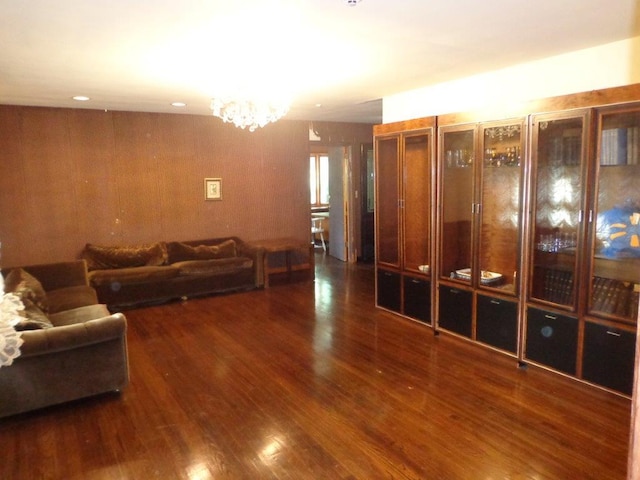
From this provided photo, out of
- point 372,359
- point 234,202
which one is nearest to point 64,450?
point 372,359

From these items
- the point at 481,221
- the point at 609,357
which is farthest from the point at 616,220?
the point at 481,221

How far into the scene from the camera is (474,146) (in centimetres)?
404

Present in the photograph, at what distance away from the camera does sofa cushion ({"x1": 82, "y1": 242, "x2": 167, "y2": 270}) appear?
594 cm

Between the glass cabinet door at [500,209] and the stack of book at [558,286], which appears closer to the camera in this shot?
the stack of book at [558,286]

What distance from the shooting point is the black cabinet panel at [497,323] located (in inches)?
152

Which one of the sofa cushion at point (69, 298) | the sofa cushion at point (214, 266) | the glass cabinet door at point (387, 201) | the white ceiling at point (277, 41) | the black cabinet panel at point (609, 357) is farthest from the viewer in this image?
the sofa cushion at point (214, 266)

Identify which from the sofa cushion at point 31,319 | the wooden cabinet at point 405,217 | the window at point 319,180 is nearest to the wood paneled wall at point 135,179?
the sofa cushion at point 31,319

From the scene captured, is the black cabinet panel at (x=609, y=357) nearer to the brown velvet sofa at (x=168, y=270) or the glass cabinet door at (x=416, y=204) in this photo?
the glass cabinet door at (x=416, y=204)

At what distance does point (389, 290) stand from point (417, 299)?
445 mm

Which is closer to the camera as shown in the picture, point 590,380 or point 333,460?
point 333,460

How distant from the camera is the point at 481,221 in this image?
409 cm

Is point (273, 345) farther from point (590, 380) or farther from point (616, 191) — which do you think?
point (616, 191)

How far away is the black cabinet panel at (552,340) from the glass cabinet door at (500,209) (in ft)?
1.00

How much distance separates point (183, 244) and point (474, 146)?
13.8 ft
